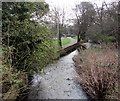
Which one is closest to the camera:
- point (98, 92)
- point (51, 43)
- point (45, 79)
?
point (98, 92)

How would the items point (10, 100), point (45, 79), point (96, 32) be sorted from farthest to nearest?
→ 1. point (96, 32)
2. point (45, 79)
3. point (10, 100)

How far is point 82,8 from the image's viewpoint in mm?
16594

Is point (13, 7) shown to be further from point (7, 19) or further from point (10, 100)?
point (10, 100)

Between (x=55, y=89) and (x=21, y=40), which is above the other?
(x=21, y=40)

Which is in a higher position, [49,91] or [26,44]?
[26,44]

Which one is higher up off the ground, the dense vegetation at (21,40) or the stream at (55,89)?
the dense vegetation at (21,40)

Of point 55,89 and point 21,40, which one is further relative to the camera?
point 55,89

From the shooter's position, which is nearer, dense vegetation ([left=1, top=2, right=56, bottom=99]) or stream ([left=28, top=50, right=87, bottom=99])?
dense vegetation ([left=1, top=2, right=56, bottom=99])

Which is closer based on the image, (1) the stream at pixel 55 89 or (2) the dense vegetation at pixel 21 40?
(2) the dense vegetation at pixel 21 40

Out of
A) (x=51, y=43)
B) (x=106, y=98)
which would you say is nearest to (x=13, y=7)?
(x=51, y=43)

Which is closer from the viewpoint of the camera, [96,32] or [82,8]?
[96,32]

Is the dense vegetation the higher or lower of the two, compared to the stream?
higher

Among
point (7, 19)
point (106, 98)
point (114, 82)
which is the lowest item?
point (106, 98)

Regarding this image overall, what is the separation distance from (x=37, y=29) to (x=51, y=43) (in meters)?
1.01
